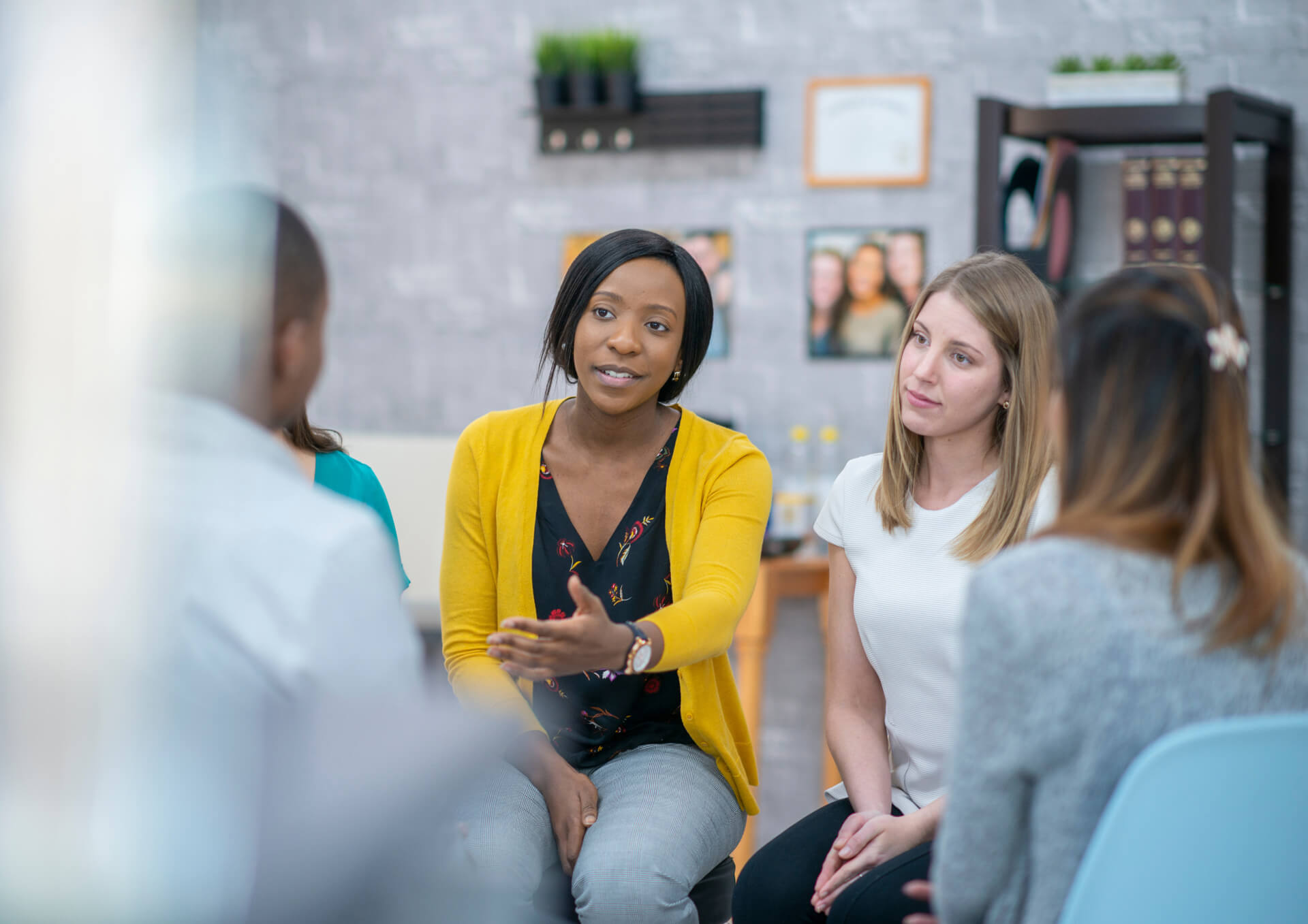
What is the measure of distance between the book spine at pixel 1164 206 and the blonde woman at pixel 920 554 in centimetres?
146

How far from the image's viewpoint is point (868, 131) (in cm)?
316

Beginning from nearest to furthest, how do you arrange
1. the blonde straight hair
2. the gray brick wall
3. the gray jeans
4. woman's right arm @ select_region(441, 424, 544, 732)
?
the gray jeans < the blonde straight hair < woman's right arm @ select_region(441, 424, 544, 732) < the gray brick wall

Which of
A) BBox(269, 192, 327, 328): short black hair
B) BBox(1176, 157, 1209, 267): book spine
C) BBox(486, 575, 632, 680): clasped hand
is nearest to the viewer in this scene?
BBox(269, 192, 327, 328): short black hair

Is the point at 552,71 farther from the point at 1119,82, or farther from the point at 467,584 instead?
the point at 467,584

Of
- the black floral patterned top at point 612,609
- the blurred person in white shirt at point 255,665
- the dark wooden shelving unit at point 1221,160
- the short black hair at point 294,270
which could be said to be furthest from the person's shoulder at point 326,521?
the dark wooden shelving unit at point 1221,160

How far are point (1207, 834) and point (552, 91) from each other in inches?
111

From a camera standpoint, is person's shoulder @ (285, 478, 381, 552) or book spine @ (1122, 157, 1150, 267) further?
book spine @ (1122, 157, 1150, 267)

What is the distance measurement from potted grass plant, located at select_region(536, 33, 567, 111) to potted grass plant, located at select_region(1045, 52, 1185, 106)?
4.29ft

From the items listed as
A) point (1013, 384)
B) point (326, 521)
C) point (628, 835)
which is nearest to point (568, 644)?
point (628, 835)

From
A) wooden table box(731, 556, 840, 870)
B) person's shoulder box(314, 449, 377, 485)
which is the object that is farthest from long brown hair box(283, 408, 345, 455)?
wooden table box(731, 556, 840, 870)

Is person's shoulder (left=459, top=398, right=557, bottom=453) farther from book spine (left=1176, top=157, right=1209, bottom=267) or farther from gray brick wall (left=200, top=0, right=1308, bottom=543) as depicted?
book spine (left=1176, top=157, right=1209, bottom=267)

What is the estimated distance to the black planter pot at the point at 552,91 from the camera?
3.25 m

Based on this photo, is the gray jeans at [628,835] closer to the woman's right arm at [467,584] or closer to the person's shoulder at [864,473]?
the woman's right arm at [467,584]

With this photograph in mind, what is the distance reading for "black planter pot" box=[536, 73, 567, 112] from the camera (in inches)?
128
